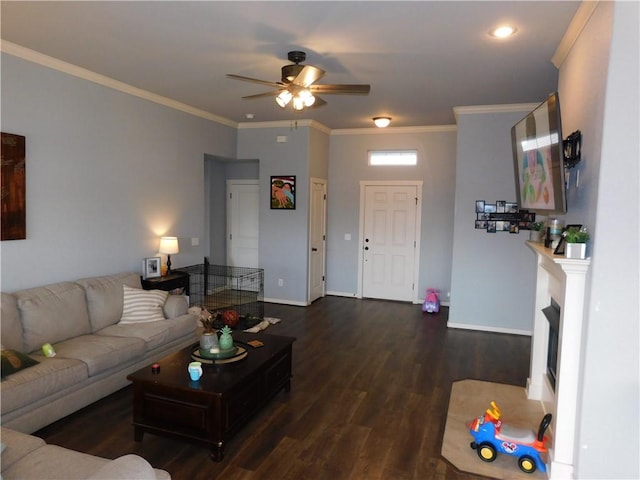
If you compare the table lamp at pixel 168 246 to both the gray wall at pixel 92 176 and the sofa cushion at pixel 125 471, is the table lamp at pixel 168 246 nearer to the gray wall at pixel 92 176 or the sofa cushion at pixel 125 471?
the gray wall at pixel 92 176

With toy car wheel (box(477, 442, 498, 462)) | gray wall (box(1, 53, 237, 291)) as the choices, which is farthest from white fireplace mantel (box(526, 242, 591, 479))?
gray wall (box(1, 53, 237, 291))

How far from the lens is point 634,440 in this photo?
2385mm

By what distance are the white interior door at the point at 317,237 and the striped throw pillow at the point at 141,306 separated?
10.1 ft

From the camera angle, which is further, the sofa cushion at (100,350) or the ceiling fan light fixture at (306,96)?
the ceiling fan light fixture at (306,96)

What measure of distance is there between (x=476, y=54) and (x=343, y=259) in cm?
465

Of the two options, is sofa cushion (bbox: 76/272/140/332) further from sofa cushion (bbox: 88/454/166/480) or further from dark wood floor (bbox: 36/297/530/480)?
sofa cushion (bbox: 88/454/166/480)

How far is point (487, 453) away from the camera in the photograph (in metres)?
2.91

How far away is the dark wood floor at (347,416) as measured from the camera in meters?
2.79

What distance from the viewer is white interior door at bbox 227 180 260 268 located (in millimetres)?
8023

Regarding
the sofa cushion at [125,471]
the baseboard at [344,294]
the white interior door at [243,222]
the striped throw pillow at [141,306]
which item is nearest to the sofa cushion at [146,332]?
the striped throw pillow at [141,306]

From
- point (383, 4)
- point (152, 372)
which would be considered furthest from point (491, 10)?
point (152, 372)

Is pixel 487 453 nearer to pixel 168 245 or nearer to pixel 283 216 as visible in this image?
pixel 168 245

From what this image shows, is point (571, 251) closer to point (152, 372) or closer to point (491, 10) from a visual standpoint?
point (491, 10)

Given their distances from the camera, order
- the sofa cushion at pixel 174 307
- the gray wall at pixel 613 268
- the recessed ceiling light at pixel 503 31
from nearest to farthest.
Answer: the gray wall at pixel 613 268, the recessed ceiling light at pixel 503 31, the sofa cushion at pixel 174 307
